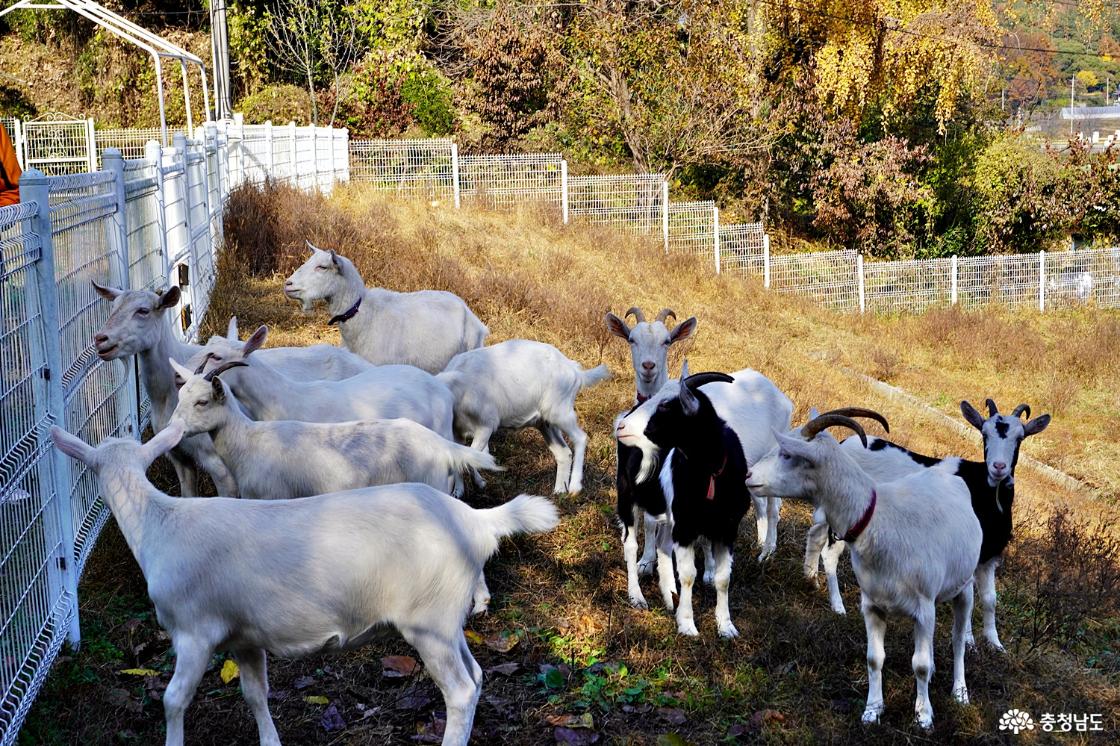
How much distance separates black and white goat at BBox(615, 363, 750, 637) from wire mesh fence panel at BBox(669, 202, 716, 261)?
16249mm

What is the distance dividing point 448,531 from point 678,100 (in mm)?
22979

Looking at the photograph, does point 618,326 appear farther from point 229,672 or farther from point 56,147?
point 56,147

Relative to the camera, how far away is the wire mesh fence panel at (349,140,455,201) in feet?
73.2

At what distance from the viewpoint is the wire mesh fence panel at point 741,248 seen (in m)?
22.3

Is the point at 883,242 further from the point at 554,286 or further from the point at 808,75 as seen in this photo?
the point at 554,286

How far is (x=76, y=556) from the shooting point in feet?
19.0

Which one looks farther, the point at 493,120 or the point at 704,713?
the point at 493,120

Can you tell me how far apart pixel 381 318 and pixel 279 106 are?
2205cm

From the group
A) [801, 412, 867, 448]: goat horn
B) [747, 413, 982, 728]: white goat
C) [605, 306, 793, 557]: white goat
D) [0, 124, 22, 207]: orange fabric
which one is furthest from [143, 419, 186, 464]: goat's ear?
[0, 124, 22, 207]: orange fabric

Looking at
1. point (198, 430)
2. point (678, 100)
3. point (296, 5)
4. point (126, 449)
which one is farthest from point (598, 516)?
point (296, 5)

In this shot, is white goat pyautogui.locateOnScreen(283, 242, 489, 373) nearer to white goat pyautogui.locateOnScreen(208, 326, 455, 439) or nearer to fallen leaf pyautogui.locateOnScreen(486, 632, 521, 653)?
white goat pyautogui.locateOnScreen(208, 326, 455, 439)

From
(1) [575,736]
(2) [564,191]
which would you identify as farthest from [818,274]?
(1) [575,736]

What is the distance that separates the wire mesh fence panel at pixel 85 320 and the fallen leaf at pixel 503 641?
2.16 m

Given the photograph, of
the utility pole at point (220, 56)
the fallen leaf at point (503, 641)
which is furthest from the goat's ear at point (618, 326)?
the utility pole at point (220, 56)
